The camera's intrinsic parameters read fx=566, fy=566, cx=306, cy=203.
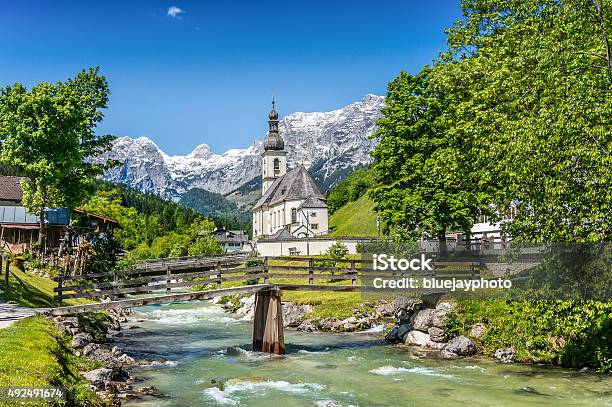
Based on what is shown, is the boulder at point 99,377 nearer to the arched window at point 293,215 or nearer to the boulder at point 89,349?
the boulder at point 89,349

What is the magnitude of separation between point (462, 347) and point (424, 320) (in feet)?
11.4

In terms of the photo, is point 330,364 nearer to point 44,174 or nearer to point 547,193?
point 547,193

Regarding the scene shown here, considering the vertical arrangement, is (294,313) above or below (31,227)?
below

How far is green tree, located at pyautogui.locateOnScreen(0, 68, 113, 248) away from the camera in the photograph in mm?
40594

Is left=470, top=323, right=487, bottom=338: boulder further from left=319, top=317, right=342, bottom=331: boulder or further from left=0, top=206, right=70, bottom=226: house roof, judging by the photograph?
left=0, top=206, right=70, bottom=226: house roof

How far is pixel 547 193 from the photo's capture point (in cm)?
1786

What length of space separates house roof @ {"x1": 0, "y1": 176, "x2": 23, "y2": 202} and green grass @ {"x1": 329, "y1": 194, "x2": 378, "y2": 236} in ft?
259

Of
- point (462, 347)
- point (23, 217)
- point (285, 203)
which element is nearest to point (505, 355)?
point (462, 347)

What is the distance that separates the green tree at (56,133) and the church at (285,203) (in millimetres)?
52896

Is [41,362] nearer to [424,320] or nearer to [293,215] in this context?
[424,320]

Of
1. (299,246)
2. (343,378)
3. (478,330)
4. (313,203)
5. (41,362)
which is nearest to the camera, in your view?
(41,362)

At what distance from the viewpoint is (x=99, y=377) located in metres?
19.5

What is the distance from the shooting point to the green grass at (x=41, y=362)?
49.6 ft

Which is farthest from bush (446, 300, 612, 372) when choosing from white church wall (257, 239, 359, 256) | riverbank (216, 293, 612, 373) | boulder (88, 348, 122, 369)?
white church wall (257, 239, 359, 256)
